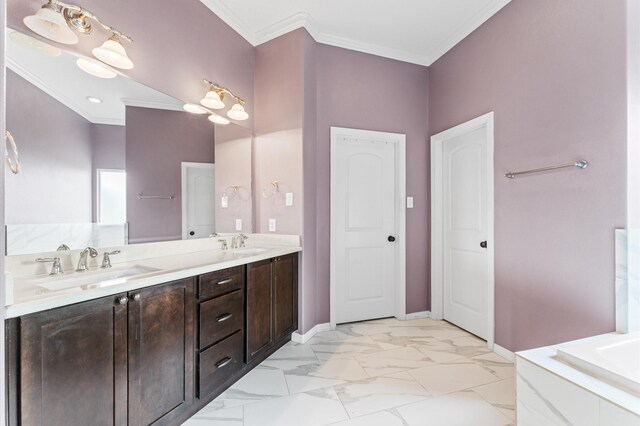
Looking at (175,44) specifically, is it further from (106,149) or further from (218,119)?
(106,149)

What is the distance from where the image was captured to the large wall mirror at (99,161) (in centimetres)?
143

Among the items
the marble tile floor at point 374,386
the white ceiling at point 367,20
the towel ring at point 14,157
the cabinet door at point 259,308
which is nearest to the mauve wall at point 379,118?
the white ceiling at point 367,20

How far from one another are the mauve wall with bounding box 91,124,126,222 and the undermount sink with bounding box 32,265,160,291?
346mm

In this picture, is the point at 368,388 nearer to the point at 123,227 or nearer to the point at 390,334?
the point at 390,334

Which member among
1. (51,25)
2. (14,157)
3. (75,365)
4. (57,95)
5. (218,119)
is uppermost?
(51,25)

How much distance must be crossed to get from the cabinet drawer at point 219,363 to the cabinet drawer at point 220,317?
0.05m

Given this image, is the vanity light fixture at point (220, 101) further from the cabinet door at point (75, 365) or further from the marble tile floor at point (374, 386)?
the marble tile floor at point (374, 386)

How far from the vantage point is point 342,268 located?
3156 mm

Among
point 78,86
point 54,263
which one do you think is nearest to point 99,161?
point 78,86

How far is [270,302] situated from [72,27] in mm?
2054

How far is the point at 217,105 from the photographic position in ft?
8.06

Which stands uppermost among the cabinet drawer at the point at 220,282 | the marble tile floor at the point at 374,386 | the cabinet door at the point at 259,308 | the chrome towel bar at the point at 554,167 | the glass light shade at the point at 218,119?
the glass light shade at the point at 218,119

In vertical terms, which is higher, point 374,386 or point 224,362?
point 224,362

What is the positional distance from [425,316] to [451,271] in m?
0.60
